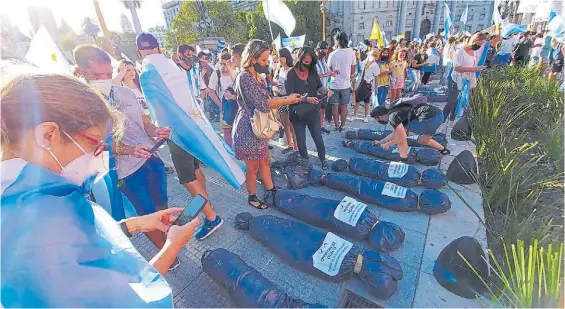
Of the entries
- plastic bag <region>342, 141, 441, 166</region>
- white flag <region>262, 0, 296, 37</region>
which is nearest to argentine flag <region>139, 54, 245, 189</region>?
plastic bag <region>342, 141, 441, 166</region>

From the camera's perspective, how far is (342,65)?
485 centimetres

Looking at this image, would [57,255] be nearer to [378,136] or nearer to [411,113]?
[411,113]

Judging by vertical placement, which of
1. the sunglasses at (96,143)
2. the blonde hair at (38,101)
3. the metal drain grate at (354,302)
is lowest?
the metal drain grate at (354,302)

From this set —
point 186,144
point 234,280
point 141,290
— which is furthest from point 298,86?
point 141,290

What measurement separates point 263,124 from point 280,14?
5.57m

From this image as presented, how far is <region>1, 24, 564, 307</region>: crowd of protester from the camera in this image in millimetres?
822

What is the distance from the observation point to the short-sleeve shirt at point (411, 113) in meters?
3.63

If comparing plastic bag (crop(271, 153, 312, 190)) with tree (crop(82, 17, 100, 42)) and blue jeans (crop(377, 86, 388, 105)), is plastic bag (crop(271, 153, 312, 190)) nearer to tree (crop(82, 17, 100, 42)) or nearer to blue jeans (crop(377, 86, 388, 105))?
blue jeans (crop(377, 86, 388, 105))

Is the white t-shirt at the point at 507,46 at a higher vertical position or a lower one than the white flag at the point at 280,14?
lower

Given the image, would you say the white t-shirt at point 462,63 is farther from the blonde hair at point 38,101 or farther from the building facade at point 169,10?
the building facade at point 169,10

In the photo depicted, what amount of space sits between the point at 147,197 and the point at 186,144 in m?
0.51

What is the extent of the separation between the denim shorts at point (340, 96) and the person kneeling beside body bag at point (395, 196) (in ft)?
7.76

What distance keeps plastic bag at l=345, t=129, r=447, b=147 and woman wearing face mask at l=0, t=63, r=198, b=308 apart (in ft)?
13.7

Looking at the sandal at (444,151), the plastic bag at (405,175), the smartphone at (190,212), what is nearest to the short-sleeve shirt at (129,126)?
the smartphone at (190,212)
